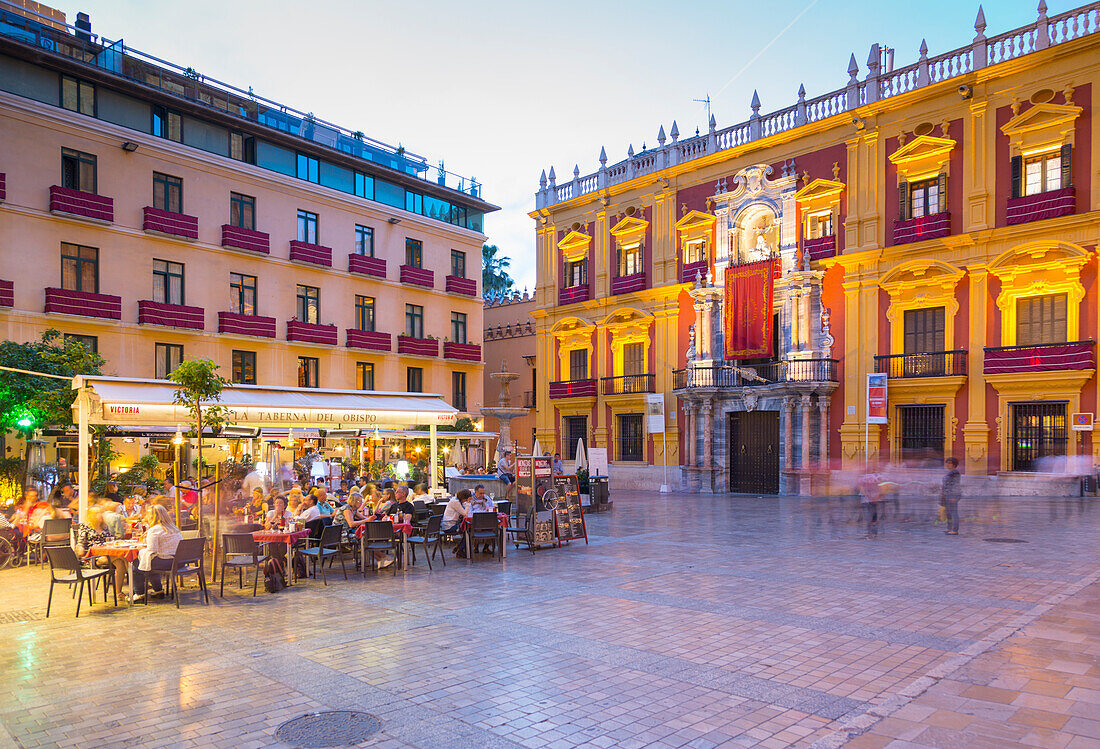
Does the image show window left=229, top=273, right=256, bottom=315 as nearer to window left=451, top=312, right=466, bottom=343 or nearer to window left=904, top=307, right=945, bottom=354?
window left=451, top=312, right=466, bottom=343

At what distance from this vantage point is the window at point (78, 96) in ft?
78.4

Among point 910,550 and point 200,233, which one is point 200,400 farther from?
point 200,233

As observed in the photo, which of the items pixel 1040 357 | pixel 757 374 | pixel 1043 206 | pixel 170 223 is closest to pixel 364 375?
pixel 170 223

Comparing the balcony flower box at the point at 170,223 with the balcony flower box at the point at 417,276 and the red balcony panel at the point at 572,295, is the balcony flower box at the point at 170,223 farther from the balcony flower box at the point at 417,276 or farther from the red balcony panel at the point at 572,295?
the red balcony panel at the point at 572,295

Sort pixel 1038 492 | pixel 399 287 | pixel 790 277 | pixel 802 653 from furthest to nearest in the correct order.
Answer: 1. pixel 399 287
2. pixel 790 277
3. pixel 1038 492
4. pixel 802 653

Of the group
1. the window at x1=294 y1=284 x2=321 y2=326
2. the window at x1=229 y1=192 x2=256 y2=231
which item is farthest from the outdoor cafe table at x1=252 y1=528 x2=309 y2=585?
the window at x1=294 y1=284 x2=321 y2=326

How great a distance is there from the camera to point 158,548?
9.39 m

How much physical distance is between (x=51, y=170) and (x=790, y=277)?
2525 centimetres

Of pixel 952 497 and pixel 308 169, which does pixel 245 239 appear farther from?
pixel 952 497

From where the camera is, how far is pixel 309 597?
32.4 feet

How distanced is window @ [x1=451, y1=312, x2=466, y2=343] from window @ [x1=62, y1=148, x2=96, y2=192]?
53.8ft

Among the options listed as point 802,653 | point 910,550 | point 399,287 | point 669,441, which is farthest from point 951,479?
point 399,287

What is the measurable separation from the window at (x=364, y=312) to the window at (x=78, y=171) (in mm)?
10931

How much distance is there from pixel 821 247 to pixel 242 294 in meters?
21.9
